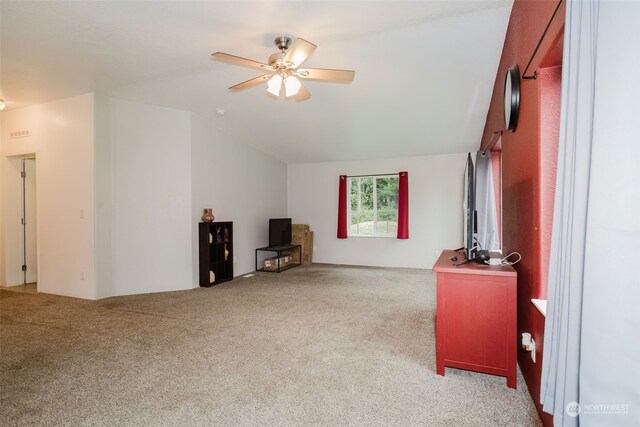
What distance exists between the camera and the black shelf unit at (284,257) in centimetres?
605

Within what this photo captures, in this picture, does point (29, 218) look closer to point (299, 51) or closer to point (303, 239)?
point (303, 239)

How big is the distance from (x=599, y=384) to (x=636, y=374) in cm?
10

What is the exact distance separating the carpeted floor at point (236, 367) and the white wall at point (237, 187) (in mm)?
1697

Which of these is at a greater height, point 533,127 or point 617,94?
point 533,127

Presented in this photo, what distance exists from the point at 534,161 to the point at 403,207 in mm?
4432

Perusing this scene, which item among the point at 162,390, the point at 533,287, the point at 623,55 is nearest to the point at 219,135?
the point at 162,390

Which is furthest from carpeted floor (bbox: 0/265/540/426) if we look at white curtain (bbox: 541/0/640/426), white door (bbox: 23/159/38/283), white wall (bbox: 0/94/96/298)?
white door (bbox: 23/159/38/283)

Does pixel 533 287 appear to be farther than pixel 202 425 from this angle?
Yes

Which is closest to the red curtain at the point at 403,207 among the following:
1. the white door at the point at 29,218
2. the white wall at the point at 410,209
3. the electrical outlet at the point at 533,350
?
the white wall at the point at 410,209

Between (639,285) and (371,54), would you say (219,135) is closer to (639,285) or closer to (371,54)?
(371,54)

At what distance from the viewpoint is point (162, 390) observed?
199 cm

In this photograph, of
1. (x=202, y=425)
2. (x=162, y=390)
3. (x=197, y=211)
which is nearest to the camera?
(x=202, y=425)

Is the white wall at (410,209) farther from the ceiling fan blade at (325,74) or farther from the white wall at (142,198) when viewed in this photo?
the ceiling fan blade at (325,74)

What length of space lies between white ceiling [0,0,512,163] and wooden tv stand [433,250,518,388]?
1.99 m
